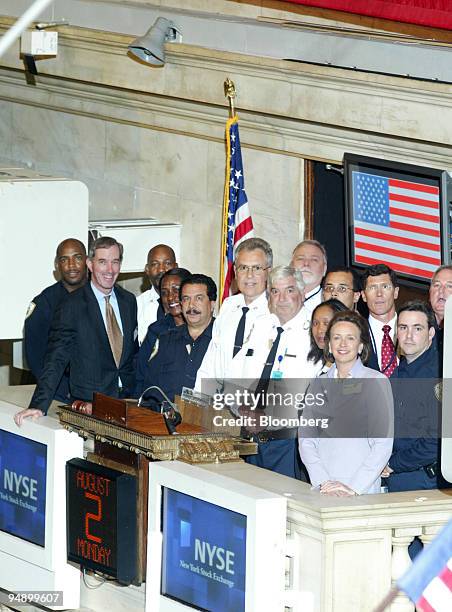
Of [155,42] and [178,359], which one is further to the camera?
[155,42]

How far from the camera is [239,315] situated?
9.71 meters

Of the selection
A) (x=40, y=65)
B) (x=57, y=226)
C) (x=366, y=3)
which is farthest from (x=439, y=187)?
(x=40, y=65)

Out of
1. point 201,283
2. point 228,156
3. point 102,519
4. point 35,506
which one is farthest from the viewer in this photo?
point 228,156

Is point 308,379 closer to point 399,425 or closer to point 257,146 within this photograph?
point 399,425

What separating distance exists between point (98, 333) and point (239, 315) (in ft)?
3.65

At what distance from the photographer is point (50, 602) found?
9.26 meters

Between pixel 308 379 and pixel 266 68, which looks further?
pixel 266 68

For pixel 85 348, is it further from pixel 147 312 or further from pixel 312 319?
pixel 312 319

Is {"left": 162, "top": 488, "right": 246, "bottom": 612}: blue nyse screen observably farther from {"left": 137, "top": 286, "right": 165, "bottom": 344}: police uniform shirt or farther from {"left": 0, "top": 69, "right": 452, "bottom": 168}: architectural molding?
{"left": 0, "top": 69, "right": 452, "bottom": 168}: architectural molding

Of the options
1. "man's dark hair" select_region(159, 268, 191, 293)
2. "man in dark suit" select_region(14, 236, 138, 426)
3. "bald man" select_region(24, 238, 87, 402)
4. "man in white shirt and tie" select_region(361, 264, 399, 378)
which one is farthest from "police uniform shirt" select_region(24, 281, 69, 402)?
"man in white shirt and tie" select_region(361, 264, 399, 378)

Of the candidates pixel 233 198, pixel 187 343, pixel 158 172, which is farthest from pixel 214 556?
pixel 158 172

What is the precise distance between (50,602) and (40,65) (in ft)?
22.4

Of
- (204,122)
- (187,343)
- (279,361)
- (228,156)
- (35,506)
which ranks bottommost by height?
(35,506)

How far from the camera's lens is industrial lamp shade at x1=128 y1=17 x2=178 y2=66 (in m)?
13.3
